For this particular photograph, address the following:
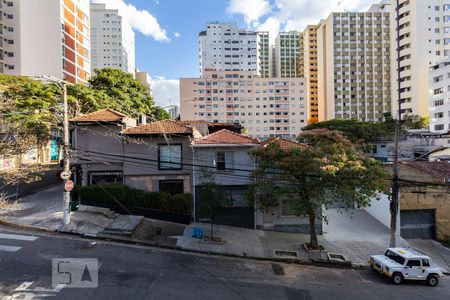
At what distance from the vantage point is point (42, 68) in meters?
69.2

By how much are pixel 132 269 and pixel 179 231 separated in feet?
20.2

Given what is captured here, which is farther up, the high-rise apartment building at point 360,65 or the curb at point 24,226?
the high-rise apartment building at point 360,65

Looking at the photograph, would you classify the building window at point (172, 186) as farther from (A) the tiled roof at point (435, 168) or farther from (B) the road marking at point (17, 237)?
(A) the tiled roof at point (435, 168)

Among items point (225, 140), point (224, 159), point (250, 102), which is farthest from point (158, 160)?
point (250, 102)

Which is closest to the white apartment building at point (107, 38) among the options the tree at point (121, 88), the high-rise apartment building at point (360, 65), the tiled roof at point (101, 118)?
the high-rise apartment building at point (360, 65)

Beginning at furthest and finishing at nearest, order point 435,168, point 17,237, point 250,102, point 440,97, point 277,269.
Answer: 1. point 250,102
2. point 440,97
3. point 435,168
4. point 17,237
5. point 277,269

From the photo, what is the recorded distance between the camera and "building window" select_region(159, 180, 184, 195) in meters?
22.0

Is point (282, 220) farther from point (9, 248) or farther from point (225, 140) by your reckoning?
point (9, 248)

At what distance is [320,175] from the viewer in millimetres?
15797

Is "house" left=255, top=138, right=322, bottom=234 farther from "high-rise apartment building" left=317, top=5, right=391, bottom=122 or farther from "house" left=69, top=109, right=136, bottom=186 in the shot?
"high-rise apartment building" left=317, top=5, right=391, bottom=122

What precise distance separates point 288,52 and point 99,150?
5683 inches

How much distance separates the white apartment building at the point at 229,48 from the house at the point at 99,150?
108321 millimetres

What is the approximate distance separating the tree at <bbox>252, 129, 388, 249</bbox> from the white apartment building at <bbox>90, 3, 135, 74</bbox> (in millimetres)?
129666

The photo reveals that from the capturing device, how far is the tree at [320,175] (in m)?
15.6
